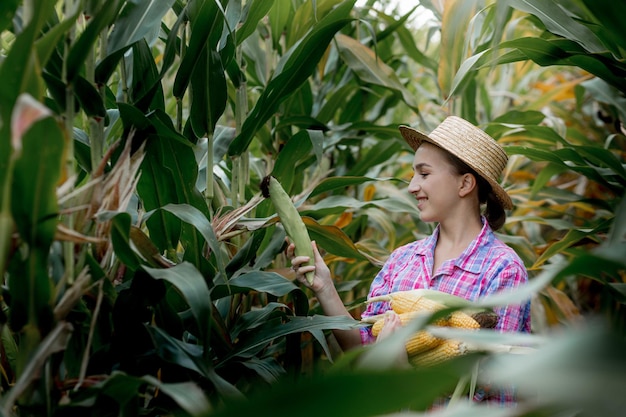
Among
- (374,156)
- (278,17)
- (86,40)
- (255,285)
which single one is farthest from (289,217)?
(374,156)

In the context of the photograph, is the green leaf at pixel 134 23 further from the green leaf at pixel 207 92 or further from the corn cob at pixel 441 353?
the corn cob at pixel 441 353

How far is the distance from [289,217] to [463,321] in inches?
13.0

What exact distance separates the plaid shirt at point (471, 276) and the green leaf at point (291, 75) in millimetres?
407

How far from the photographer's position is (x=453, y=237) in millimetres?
1448

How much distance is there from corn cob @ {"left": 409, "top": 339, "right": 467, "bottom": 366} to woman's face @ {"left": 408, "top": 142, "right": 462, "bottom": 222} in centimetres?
36

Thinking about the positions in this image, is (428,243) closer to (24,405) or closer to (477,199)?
(477,199)

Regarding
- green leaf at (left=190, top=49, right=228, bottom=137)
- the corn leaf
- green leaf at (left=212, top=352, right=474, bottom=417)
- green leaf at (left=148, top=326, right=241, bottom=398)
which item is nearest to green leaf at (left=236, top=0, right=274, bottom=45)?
green leaf at (left=190, top=49, right=228, bottom=137)

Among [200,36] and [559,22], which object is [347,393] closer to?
[200,36]

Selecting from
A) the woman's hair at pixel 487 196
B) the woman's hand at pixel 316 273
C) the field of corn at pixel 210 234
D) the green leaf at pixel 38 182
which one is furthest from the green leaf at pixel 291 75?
the green leaf at pixel 38 182

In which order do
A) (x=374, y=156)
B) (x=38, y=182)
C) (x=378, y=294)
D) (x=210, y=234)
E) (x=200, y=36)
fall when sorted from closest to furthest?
(x=38, y=182) → (x=210, y=234) → (x=200, y=36) → (x=378, y=294) → (x=374, y=156)

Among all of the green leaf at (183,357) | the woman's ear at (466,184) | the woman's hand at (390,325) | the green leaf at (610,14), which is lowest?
the green leaf at (183,357)

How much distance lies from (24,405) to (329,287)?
0.60 m

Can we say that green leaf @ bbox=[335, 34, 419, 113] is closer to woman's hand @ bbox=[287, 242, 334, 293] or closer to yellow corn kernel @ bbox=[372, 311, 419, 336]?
woman's hand @ bbox=[287, 242, 334, 293]

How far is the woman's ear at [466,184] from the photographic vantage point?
1.46 meters
